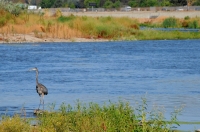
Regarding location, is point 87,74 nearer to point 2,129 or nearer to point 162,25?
point 2,129

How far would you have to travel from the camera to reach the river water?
71.0 feet

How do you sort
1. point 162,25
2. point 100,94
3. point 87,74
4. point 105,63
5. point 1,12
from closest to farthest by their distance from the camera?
point 100,94
point 87,74
point 105,63
point 1,12
point 162,25

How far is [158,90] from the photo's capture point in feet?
82.1

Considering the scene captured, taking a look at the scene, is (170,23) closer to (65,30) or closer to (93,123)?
(65,30)

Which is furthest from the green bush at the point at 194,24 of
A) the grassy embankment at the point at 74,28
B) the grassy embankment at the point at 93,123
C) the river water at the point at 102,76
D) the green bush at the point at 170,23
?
the grassy embankment at the point at 93,123

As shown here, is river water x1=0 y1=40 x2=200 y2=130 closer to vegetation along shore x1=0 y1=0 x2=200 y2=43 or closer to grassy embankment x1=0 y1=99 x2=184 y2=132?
grassy embankment x1=0 y1=99 x2=184 y2=132

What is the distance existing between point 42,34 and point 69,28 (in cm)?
310

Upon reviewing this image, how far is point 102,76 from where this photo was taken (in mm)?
30250

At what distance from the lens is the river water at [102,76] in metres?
21.6

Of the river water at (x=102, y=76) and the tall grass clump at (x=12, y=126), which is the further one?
the river water at (x=102, y=76)

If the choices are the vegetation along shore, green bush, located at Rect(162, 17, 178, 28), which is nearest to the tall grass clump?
the vegetation along shore

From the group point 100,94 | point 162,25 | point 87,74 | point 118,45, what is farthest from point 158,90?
point 162,25

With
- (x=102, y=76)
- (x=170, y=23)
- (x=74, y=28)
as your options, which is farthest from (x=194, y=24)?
(x=102, y=76)

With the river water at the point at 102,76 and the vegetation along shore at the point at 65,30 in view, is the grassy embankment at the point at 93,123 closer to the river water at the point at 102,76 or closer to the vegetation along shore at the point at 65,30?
the river water at the point at 102,76
